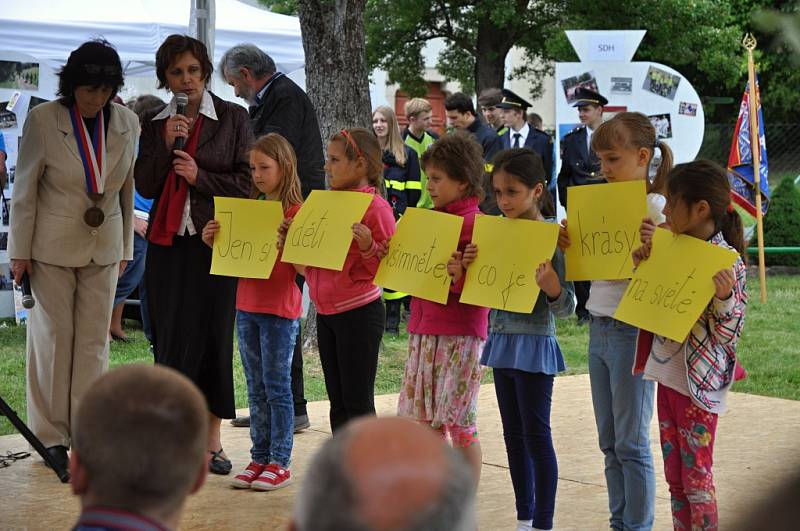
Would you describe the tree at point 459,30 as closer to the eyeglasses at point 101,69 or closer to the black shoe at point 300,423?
the black shoe at point 300,423

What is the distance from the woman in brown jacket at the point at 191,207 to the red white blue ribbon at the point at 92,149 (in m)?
0.23

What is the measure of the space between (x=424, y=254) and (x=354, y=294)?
414mm

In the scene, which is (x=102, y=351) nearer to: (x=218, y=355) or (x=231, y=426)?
(x=218, y=355)

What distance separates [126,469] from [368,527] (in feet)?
3.07

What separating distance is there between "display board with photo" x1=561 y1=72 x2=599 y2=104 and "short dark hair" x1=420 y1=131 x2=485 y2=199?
747 cm

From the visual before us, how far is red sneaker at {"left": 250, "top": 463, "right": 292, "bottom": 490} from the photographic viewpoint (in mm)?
5121

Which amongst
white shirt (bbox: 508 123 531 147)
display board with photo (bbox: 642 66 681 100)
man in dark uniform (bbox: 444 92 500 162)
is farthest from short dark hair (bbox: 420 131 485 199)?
display board with photo (bbox: 642 66 681 100)

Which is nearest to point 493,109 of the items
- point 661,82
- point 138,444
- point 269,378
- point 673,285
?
point 661,82

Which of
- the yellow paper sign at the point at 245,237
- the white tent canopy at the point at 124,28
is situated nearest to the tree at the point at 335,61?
the white tent canopy at the point at 124,28

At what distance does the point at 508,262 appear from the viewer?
4.22 metres

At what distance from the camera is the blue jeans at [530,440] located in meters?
4.21

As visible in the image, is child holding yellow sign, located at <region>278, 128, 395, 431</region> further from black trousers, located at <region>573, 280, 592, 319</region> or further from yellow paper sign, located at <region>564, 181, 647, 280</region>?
→ black trousers, located at <region>573, 280, 592, 319</region>

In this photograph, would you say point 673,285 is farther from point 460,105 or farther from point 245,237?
point 460,105

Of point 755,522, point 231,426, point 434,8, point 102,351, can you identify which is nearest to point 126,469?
point 755,522
